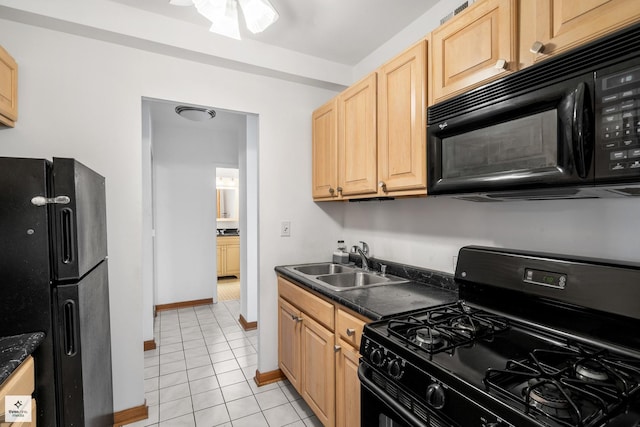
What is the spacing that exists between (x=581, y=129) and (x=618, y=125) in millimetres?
77

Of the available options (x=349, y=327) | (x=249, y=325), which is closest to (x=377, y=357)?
(x=349, y=327)

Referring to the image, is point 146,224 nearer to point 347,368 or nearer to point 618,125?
point 347,368

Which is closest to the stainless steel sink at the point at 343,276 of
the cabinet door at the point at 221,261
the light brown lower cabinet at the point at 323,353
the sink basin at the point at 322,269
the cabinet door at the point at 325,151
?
the sink basin at the point at 322,269

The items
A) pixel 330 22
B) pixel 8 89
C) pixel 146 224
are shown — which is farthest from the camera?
pixel 146 224

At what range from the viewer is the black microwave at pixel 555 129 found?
78 centimetres

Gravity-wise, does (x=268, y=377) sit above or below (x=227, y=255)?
Result: below

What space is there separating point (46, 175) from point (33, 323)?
0.55 meters

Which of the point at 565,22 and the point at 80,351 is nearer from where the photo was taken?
the point at 565,22

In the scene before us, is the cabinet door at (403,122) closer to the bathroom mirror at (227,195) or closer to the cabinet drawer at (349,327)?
the cabinet drawer at (349,327)

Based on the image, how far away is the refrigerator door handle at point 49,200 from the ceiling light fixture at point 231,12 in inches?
40.7

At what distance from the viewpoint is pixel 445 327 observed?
3.56 feet

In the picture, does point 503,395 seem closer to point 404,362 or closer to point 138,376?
point 404,362

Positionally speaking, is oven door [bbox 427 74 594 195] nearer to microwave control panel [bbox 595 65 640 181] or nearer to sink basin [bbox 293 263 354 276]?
microwave control panel [bbox 595 65 640 181]

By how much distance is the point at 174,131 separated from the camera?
4.19m
